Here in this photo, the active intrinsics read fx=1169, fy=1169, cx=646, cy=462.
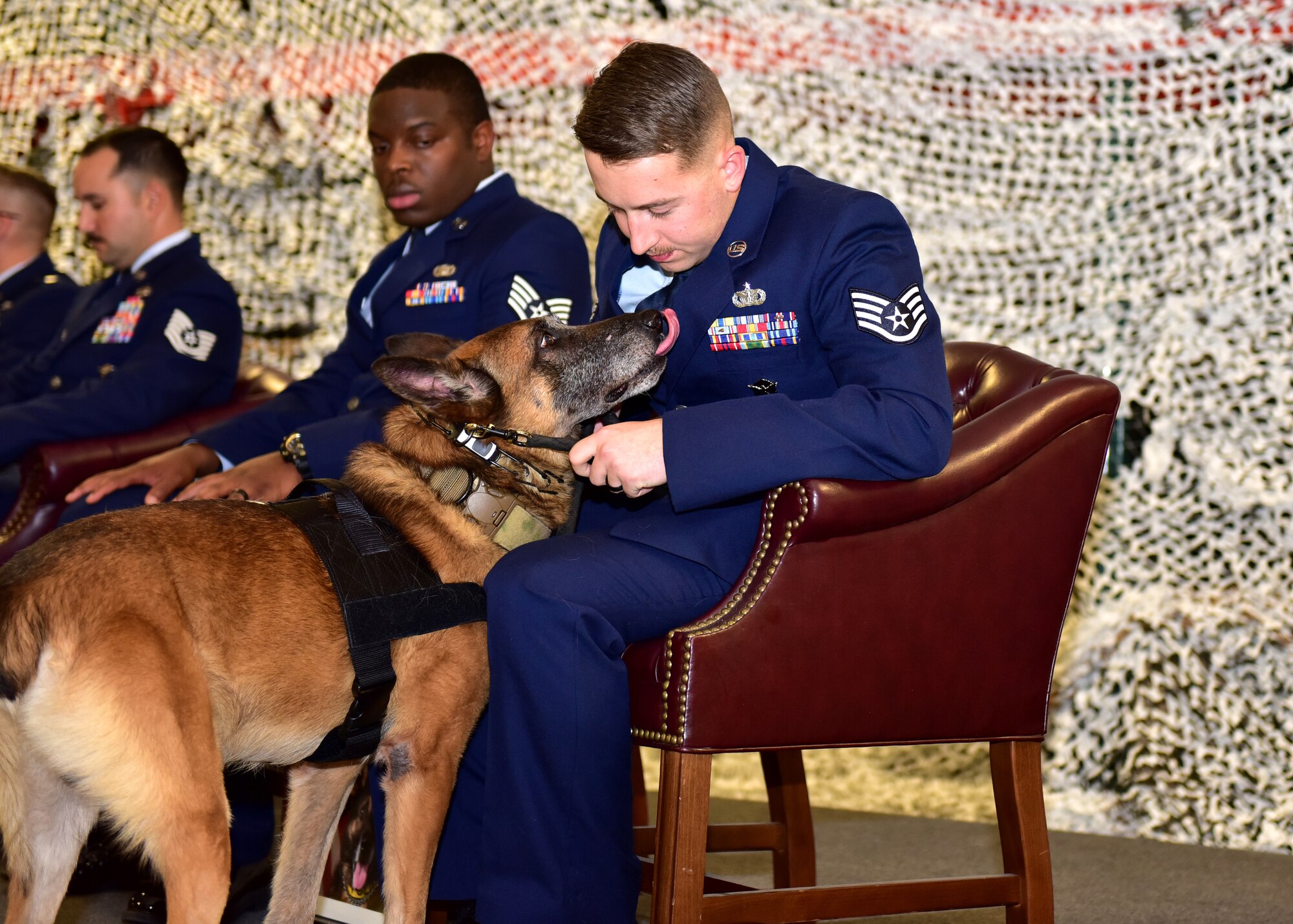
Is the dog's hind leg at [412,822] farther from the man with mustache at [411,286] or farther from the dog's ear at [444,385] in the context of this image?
the man with mustache at [411,286]

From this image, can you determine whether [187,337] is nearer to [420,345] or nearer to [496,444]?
[420,345]

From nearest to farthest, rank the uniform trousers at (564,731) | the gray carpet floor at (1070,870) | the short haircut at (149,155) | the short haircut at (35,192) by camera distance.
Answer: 1. the uniform trousers at (564,731)
2. the gray carpet floor at (1070,870)
3. the short haircut at (149,155)
4. the short haircut at (35,192)

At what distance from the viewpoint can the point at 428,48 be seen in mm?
5059

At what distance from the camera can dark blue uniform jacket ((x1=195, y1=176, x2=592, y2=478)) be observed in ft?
11.1

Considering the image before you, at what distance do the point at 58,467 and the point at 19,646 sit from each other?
72.6 inches

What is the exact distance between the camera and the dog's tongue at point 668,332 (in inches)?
99.0

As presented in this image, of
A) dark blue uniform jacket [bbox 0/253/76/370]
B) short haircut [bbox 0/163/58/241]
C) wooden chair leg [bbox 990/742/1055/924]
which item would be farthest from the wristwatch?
short haircut [bbox 0/163/58/241]

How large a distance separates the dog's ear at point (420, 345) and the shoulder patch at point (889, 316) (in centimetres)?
118

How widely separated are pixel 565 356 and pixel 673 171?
614 mm

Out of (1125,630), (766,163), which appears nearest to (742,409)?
(766,163)

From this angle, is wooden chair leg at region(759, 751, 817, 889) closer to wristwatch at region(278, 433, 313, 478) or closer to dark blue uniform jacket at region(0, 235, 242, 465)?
wristwatch at region(278, 433, 313, 478)

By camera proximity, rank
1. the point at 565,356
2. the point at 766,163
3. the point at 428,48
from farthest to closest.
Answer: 1. the point at 428,48
2. the point at 565,356
3. the point at 766,163

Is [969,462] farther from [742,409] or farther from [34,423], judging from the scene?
[34,423]

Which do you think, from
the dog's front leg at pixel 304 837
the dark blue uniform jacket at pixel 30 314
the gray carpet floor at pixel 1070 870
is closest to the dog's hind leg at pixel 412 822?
the dog's front leg at pixel 304 837
